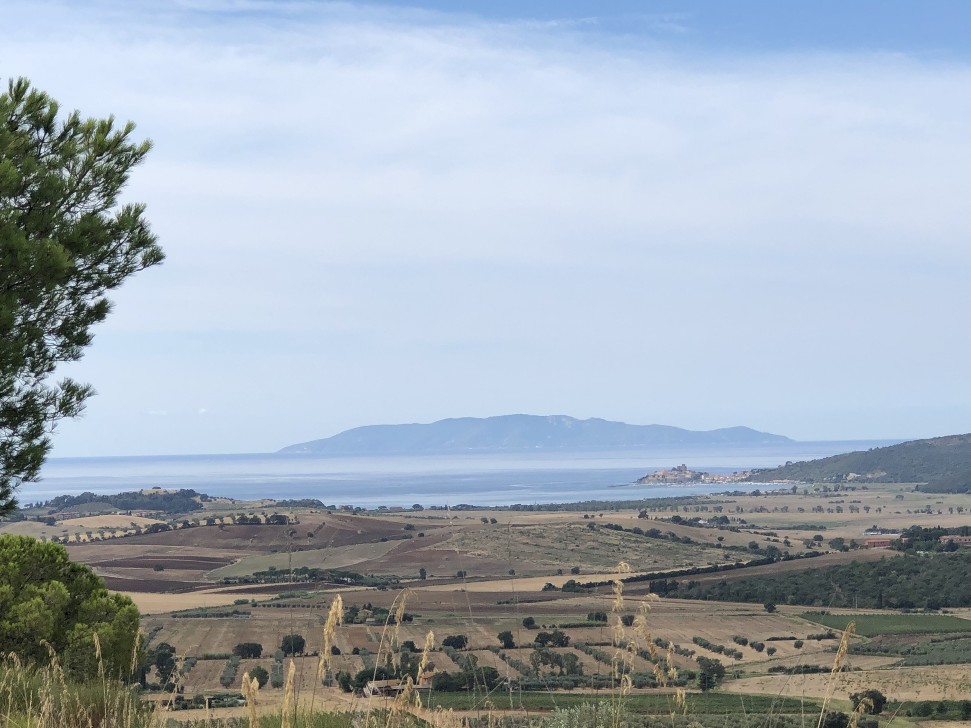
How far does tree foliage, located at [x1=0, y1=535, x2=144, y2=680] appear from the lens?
17.0m

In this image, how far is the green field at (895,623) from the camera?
6531 cm

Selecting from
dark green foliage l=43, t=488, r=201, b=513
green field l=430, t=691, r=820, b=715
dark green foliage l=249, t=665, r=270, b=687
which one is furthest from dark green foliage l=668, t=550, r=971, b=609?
dark green foliage l=43, t=488, r=201, b=513

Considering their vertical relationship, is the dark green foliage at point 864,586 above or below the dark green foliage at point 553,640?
below

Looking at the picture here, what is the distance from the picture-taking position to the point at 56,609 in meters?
17.8

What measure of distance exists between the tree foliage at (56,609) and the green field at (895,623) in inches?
2110

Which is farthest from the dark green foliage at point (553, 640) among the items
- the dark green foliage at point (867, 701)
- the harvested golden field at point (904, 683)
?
the dark green foliage at point (867, 701)

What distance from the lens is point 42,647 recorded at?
16859mm

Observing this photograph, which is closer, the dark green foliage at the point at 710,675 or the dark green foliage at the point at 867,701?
the dark green foliage at the point at 867,701

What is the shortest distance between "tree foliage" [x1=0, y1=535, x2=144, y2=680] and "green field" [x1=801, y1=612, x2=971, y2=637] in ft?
176

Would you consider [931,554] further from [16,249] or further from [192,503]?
[192,503]

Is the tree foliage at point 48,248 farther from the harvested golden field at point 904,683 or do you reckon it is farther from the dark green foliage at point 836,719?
the harvested golden field at point 904,683

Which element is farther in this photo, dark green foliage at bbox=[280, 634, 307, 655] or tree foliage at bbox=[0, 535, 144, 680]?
tree foliage at bbox=[0, 535, 144, 680]

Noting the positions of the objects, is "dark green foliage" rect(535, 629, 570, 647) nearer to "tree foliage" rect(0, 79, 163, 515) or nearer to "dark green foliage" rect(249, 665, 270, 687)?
"dark green foliage" rect(249, 665, 270, 687)

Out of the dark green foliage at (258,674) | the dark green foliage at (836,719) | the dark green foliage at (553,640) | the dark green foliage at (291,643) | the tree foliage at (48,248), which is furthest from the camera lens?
the dark green foliage at (553,640)
